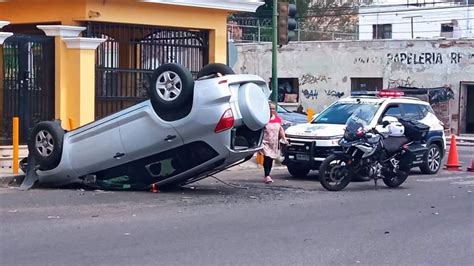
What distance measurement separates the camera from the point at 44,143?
15.2 m

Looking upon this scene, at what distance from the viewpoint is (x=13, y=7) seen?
19.9 metres

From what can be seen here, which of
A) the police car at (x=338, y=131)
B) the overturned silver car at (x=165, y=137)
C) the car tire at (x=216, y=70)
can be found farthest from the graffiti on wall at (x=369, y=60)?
the overturned silver car at (x=165, y=137)

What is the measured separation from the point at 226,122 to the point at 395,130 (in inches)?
167

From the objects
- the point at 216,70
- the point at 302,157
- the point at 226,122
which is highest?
the point at 216,70

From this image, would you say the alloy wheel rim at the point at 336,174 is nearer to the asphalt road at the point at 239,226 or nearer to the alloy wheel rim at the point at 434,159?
the asphalt road at the point at 239,226

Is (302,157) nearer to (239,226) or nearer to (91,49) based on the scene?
(91,49)

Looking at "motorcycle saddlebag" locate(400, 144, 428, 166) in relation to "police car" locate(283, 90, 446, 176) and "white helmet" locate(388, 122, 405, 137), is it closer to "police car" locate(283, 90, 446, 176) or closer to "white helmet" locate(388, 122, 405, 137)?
"white helmet" locate(388, 122, 405, 137)

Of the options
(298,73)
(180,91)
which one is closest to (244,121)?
(180,91)

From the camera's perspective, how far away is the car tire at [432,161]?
20172 mm

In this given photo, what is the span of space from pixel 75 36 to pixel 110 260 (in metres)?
9.83

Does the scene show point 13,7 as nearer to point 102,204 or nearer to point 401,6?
point 102,204

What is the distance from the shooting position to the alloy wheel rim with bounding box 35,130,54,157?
1510 cm

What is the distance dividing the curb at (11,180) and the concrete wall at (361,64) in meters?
25.5

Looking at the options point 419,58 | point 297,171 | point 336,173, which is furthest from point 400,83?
point 336,173
